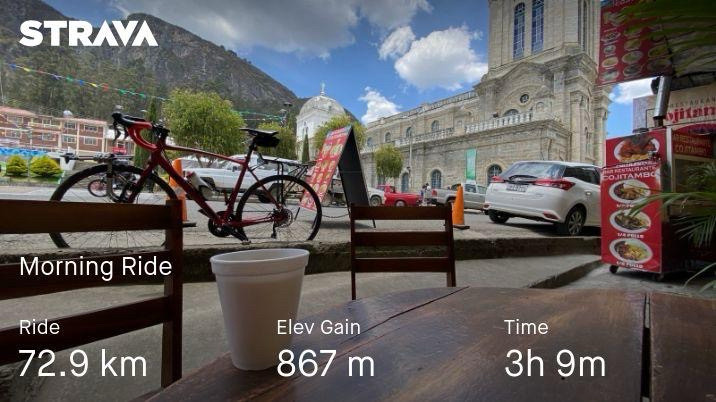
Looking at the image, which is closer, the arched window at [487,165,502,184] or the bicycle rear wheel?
the bicycle rear wheel

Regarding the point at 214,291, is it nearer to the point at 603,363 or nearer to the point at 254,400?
the point at 254,400

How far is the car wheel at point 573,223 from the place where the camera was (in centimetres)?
518

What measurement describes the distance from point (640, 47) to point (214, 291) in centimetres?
418

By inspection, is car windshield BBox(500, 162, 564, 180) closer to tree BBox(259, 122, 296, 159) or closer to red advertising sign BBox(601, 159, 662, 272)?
red advertising sign BBox(601, 159, 662, 272)

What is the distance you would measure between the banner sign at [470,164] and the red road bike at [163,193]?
19.7 metres

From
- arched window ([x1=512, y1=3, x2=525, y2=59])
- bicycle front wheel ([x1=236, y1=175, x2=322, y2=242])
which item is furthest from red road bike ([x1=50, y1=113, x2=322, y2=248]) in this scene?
arched window ([x1=512, y1=3, x2=525, y2=59])

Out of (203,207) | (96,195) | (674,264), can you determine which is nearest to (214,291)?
(203,207)

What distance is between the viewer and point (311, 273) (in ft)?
9.44

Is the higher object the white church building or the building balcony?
the white church building

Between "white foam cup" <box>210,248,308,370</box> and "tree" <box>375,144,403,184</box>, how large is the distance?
2479 cm

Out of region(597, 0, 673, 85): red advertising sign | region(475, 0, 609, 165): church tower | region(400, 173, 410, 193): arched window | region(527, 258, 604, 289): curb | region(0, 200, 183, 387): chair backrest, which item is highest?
region(475, 0, 609, 165): church tower

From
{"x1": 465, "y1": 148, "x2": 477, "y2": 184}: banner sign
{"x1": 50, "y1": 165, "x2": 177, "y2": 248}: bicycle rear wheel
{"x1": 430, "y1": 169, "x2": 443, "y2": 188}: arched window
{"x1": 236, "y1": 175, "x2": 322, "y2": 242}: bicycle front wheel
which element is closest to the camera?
{"x1": 50, "y1": 165, "x2": 177, "y2": 248}: bicycle rear wheel

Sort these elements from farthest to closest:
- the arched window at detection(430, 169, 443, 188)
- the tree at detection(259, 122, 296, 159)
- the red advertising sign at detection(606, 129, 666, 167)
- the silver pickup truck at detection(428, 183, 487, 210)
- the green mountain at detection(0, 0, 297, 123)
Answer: the green mountain at detection(0, 0, 297, 123), the tree at detection(259, 122, 296, 159), the arched window at detection(430, 169, 443, 188), the silver pickup truck at detection(428, 183, 487, 210), the red advertising sign at detection(606, 129, 666, 167)

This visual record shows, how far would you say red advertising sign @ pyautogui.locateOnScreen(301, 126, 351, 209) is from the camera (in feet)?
13.6
